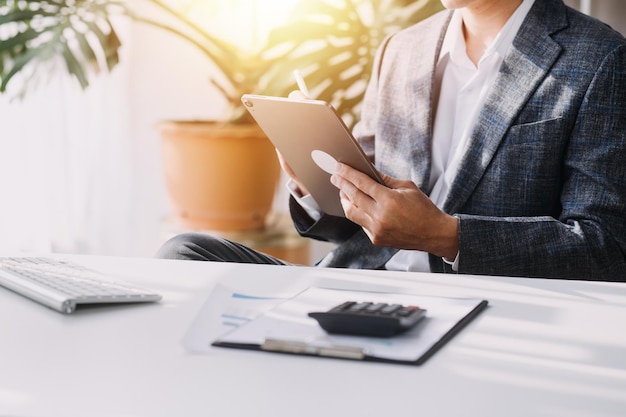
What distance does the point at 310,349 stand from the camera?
0.71 m

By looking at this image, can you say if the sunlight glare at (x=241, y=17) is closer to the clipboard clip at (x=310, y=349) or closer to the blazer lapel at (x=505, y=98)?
the blazer lapel at (x=505, y=98)

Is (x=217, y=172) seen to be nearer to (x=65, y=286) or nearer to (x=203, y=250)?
(x=203, y=250)

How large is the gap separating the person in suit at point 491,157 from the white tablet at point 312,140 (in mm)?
39

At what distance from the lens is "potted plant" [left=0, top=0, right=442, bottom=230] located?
2432 millimetres

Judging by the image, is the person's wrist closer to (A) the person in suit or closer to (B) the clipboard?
(A) the person in suit

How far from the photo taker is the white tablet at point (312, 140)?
48.1 inches

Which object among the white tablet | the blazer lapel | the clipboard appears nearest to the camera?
the clipboard

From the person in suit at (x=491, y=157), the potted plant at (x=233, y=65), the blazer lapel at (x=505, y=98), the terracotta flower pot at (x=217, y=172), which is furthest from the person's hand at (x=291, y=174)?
the terracotta flower pot at (x=217, y=172)

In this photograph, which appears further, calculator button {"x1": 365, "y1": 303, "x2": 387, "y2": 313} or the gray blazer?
the gray blazer

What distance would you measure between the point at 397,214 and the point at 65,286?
0.54 m

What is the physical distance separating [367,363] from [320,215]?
2.76 ft

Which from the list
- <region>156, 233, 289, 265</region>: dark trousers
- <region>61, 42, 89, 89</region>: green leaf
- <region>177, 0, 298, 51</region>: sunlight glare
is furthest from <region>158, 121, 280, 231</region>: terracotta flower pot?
<region>156, 233, 289, 265</region>: dark trousers

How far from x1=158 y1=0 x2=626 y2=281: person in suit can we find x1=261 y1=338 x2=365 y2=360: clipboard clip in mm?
576

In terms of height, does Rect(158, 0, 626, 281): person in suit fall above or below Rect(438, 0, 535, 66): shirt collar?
below
